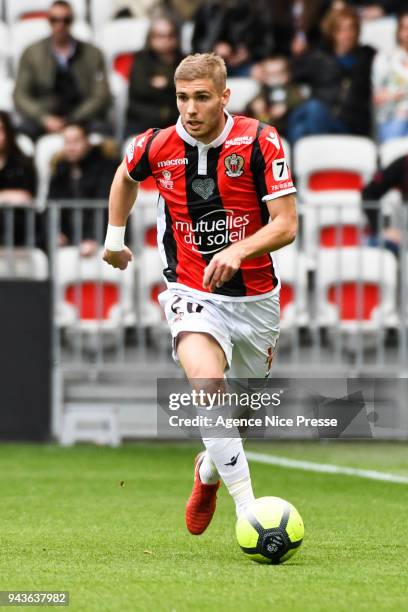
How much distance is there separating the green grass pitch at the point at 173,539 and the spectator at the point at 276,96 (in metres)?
4.23

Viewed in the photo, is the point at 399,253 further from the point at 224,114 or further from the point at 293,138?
the point at 224,114

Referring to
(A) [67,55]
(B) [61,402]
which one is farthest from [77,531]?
(A) [67,55]

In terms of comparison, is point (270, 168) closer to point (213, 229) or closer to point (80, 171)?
point (213, 229)

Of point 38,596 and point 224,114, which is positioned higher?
point 224,114

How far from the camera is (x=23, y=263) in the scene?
13.1 metres

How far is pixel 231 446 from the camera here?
21.3 feet

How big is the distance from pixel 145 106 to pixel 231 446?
9.22 metres

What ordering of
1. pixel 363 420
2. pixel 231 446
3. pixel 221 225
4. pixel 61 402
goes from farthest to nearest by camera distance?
pixel 61 402 < pixel 363 420 < pixel 221 225 < pixel 231 446

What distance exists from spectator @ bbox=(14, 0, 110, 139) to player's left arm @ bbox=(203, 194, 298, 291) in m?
9.00

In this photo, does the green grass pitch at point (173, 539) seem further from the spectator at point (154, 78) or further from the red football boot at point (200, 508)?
the spectator at point (154, 78)

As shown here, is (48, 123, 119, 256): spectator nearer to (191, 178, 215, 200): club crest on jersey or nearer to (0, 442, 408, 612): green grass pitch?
(0, 442, 408, 612): green grass pitch

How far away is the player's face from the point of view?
664 centimetres

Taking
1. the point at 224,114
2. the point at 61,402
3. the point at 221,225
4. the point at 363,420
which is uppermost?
the point at 224,114

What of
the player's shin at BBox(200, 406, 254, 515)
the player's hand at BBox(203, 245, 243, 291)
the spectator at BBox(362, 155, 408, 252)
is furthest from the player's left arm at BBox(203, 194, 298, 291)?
the spectator at BBox(362, 155, 408, 252)
